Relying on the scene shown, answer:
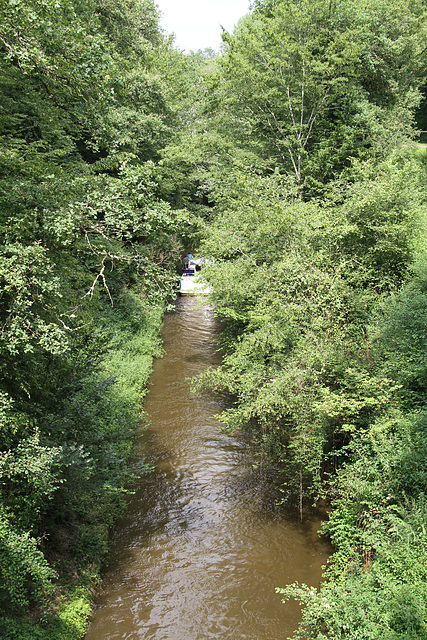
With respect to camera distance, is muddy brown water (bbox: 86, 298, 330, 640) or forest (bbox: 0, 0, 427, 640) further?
muddy brown water (bbox: 86, 298, 330, 640)

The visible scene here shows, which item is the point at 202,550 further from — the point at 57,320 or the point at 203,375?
the point at 57,320

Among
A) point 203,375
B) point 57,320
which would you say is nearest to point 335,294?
point 203,375

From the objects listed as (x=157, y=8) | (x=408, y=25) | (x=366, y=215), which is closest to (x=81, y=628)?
(x=366, y=215)

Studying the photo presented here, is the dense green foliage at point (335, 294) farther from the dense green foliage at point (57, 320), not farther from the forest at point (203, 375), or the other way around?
the dense green foliage at point (57, 320)

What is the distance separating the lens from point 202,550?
292 inches

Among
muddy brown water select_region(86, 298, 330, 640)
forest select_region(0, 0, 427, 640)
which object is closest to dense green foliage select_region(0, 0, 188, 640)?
forest select_region(0, 0, 427, 640)

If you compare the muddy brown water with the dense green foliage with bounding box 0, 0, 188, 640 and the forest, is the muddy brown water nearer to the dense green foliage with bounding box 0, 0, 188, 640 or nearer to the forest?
the forest

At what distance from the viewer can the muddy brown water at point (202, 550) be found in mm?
6027

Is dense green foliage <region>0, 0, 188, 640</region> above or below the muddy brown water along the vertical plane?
above

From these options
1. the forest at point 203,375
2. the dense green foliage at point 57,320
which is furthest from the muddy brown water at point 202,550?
the dense green foliage at point 57,320

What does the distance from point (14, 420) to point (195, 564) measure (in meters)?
4.15

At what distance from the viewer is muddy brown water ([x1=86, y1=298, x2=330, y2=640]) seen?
603cm

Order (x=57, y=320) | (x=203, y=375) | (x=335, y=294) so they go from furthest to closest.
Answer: (x=203, y=375)
(x=335, y=294)
(x=57, y=320)

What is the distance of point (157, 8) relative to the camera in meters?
29.4
